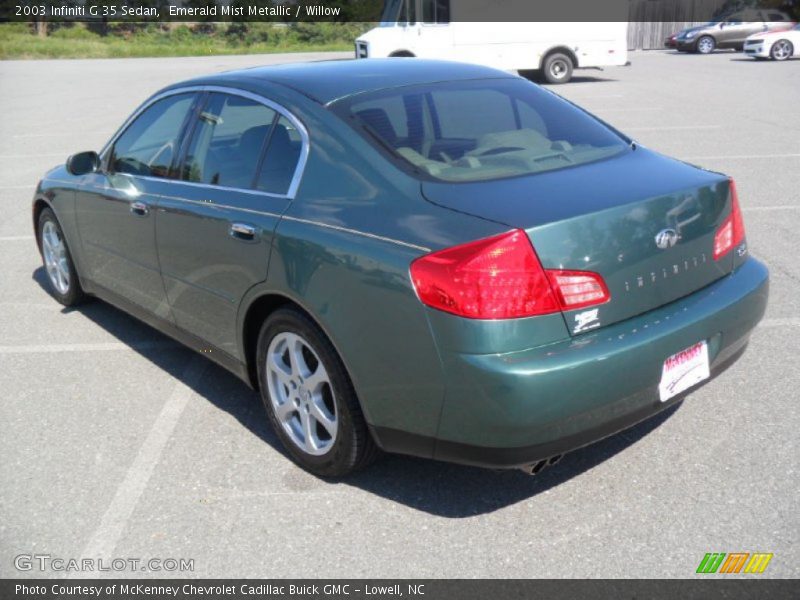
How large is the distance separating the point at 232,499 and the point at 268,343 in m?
0.67

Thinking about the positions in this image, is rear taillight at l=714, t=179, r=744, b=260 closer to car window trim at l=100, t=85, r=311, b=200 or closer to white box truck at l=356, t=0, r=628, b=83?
car window trim at l=100, t=85, r=311, b=200

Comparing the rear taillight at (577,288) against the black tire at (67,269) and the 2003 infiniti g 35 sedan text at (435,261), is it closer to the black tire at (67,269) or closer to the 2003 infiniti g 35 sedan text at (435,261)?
the 2003 infiniti g 35 sedan text at (435,261)

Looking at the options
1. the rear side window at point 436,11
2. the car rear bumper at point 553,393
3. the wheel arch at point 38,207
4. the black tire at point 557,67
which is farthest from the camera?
the black tire at point 557,67

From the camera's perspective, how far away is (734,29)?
3309 cm

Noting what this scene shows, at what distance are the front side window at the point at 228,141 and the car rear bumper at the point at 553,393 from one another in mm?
1470

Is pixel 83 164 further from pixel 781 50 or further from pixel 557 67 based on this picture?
pixel 781 50

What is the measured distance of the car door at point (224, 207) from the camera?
145 inches

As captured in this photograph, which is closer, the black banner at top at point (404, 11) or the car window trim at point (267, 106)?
the car window trim at point (267, 106)

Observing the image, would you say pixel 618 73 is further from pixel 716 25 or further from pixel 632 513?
pixel 632 513

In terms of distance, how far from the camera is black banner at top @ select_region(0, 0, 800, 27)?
69.4ft

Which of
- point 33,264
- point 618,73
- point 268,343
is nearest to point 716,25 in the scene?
point 618,73

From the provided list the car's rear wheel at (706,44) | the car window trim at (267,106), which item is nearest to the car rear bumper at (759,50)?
the car's rear wheel at (706,44)

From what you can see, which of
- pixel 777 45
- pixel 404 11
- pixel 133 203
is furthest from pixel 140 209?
pixel 777 45
